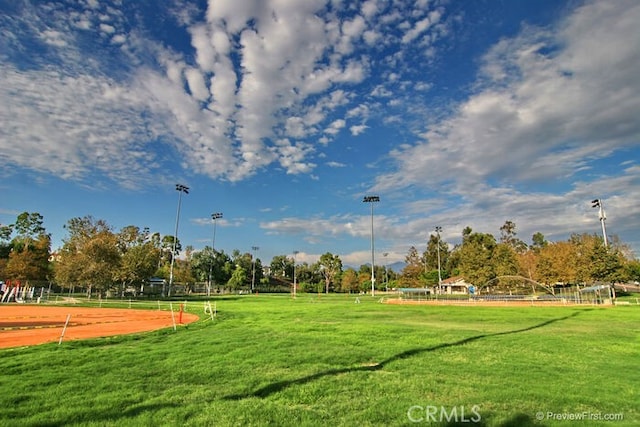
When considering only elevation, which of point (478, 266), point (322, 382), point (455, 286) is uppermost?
point (478, 266)

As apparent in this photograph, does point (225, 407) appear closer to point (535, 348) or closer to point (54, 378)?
point (54, 378)

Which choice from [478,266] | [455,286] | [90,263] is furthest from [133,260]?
[455,286]

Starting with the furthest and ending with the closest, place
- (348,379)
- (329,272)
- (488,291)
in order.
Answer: (329,272)
(488,291)
(348,379)

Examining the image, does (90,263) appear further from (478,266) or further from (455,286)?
(455,286)

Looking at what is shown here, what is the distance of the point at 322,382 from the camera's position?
8250mm

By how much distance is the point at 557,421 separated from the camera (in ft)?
19.1

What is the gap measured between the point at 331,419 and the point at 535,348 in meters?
9.74

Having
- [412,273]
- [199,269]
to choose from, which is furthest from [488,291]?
[199,269]
